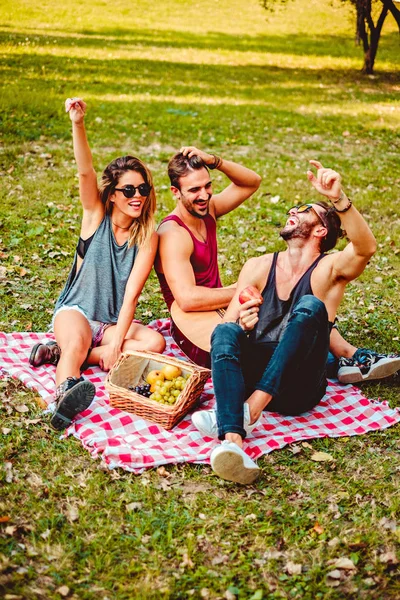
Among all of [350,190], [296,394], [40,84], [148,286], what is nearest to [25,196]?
[148,286]

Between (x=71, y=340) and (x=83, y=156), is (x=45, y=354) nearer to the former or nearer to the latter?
(x=71, y=340)

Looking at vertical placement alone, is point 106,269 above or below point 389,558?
above

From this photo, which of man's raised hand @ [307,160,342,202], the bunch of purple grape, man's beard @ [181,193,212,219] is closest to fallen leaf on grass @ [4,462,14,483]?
the bunch of purple grape

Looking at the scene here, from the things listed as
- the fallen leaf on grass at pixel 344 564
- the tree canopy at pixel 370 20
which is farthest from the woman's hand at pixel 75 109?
the tree canopy at pixel 370 20

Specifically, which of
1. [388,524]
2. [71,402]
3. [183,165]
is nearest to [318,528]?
[388,524]

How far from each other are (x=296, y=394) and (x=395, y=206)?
20.6ft

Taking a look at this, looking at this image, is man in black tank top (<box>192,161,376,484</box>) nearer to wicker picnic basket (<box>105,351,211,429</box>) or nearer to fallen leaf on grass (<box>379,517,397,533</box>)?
wicker picnic basket (<box>105,351,211,429</box>)

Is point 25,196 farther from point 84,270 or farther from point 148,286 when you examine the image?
point 84,270

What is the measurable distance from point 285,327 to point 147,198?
175cm

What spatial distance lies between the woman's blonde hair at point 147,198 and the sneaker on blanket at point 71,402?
4.49ft

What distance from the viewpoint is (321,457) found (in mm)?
4652

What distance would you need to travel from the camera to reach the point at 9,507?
12.9 ft

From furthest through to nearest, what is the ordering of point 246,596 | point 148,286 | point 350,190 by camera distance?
point 350,190
point 148,286
point 246,596

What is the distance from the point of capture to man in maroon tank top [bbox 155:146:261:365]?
529 centimetres
